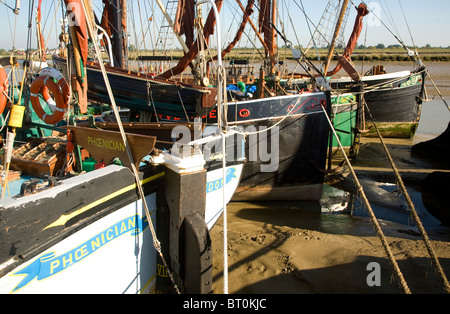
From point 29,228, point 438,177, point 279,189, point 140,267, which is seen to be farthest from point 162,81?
point 438,177

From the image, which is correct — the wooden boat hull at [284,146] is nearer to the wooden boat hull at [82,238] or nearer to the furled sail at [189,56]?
the furled sail at [189,56]

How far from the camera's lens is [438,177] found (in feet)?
33.1

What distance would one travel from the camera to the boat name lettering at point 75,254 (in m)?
2.55

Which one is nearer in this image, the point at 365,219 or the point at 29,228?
the point at 29,228

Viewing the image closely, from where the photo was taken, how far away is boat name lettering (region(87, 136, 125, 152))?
357cm

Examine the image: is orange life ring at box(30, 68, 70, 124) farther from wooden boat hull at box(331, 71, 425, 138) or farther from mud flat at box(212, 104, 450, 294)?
wooden boat hull at box(331, 71, 425, 138)

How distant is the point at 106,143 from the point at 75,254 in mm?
1347

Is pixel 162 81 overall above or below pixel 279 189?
above

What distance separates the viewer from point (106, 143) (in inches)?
149

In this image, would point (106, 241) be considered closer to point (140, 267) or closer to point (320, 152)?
point (140, 267)

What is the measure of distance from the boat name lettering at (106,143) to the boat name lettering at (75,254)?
0.78m

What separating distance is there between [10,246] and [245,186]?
6804 millimetres

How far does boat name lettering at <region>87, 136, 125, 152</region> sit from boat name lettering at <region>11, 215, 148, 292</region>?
0.78m

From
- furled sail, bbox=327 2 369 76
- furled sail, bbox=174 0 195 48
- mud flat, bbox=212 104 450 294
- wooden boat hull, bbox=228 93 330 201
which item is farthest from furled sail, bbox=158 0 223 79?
furled sail, bbox=327 2 369 76
